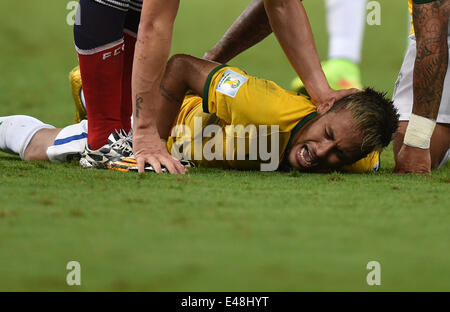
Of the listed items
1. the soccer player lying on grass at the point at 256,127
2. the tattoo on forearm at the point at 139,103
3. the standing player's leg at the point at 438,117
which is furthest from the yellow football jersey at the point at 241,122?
the standing player's leg at the point at 438,117

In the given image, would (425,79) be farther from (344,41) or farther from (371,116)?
(344,41)

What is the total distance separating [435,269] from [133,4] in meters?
1.37

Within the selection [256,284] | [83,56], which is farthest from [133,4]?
[256,284]

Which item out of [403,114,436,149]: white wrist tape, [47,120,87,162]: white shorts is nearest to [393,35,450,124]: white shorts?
[403,114,436,149]: white wrist tape

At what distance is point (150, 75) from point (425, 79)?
2.72 feet

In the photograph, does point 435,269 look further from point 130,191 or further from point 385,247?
point 130,191

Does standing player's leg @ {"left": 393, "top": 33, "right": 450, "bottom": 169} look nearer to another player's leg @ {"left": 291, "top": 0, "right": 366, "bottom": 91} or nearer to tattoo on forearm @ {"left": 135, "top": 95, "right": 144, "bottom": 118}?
another player's leg @ {"left": 291, "top": 0, "right": 366, "bottom": 91}

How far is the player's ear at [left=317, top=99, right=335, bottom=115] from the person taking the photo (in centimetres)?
222

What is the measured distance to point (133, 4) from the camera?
2.29m

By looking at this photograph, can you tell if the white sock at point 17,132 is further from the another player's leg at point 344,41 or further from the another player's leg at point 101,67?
the another player's leg at point 344,41

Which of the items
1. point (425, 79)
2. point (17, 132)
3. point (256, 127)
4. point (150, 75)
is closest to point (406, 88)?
point (425, 79)

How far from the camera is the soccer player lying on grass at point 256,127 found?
2.15m

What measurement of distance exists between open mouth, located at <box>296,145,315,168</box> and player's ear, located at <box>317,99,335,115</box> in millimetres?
114

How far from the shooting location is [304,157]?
7.23 feet
